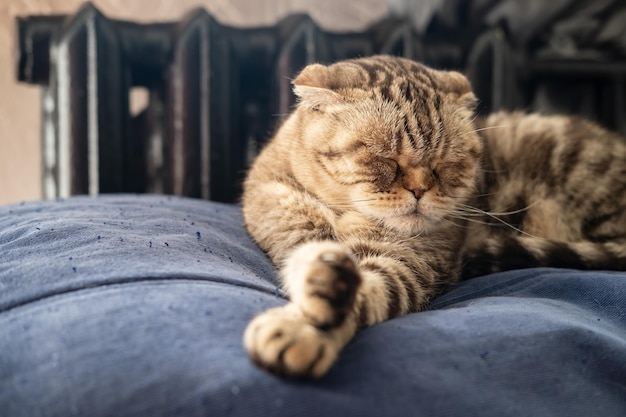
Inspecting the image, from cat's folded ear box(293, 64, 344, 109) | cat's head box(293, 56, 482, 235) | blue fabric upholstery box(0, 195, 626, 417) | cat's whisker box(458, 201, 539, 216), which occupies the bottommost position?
blue fabric upholstery box(0, 195, 626, 417)

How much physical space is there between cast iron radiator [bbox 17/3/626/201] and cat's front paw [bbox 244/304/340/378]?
120 cm

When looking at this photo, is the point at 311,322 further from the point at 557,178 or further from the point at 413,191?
the point at 557,178

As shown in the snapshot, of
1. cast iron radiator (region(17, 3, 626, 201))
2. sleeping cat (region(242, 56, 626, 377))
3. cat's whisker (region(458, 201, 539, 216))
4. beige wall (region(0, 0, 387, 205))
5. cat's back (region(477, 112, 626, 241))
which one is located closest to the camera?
sleeping cat (region(242, 56, 626, 377))

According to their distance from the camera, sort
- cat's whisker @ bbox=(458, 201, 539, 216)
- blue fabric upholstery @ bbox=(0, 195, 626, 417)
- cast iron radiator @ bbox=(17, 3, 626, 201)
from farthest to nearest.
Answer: cast iron radiator @ bbox=(17, 3, 626, 201)
cat's whisker @ bbox=(458, 201, 539, 216)
blue fabric upholstery @ bbox=(0, 195, 626, 417)

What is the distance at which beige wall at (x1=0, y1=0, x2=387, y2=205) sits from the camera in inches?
77.1

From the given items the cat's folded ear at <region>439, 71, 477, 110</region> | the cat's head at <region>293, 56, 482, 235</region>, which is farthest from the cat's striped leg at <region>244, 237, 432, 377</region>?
the cat's folded ear at <region>439, 71, 477, 110</region>

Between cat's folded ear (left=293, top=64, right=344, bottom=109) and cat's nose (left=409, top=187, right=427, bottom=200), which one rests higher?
cat's folded ear (left=293, top=64, right=344, bottom=109)

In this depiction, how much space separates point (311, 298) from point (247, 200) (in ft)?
2.01

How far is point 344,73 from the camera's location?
101cm

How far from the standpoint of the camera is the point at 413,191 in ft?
3.04

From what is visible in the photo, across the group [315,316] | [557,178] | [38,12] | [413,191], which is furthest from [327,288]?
[38,12]

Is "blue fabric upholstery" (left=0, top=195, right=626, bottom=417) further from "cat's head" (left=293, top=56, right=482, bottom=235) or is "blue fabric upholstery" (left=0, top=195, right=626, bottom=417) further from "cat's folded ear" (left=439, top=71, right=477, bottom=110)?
"cat's folded ear" (left=439, top=71, right=477, bottom=110)

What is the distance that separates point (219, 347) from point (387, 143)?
1.74 ft

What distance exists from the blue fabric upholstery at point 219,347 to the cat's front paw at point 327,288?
0.05 m
